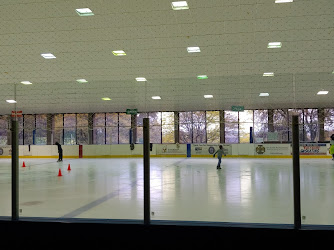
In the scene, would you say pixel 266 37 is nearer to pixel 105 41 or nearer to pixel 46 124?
pixel 105 41

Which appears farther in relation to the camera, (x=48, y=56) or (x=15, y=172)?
(x=48, y=56)

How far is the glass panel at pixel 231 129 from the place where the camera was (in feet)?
86.5

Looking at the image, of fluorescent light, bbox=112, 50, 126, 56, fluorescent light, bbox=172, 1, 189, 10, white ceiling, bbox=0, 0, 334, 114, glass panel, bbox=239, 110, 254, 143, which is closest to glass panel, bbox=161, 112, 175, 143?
glass panel, bbox=239, 110, 254, 143

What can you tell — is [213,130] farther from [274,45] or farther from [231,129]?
[274,45]

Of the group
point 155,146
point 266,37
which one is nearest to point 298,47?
point 266,37

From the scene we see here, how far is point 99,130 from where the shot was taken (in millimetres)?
28312

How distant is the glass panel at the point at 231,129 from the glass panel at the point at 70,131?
13060 millimetres

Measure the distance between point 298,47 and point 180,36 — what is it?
5.21 m

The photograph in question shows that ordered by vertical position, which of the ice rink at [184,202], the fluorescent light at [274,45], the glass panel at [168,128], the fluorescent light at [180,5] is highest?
the fluorescent light at [180,5]

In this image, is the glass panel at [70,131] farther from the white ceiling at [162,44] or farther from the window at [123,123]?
the white ceiling at [162,44]

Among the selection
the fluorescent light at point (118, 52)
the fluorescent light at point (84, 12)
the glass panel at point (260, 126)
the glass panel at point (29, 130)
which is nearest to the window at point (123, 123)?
the glass panel at point (29, 130)

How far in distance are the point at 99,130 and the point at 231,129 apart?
38.7 ft

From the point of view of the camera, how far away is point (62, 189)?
8492mm

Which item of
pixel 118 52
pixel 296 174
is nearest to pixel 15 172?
pixel 296 174
